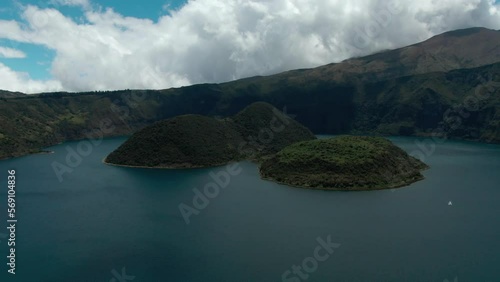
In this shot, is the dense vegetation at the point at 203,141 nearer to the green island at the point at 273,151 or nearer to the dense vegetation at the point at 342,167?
the green island at the point at 273,151

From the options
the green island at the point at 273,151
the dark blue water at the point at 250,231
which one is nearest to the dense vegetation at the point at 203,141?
the green island at the point at 273,151

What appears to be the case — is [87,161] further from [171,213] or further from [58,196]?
[171,213]

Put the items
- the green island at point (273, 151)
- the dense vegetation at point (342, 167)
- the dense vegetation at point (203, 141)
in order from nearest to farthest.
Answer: the dense vegetation at point (342, 167) < the green island at point (273, 151) < the dense vegetation at point (203, 141)

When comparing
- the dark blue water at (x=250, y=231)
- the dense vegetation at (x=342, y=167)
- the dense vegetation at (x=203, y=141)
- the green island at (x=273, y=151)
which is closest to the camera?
the dark blue water at (x=250, y=231)

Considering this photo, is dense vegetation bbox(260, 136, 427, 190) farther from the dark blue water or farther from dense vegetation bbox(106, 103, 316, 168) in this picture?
dense vegetation bbox(106, 103, 316, 168)

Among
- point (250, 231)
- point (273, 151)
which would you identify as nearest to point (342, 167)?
point (250, 231)

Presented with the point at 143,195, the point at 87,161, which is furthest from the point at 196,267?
the point at 87,161
